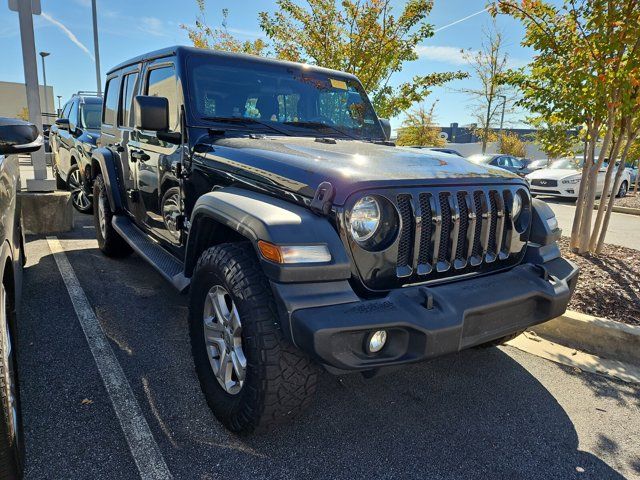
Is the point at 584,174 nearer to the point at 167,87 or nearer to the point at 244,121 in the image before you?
the point at 244,121

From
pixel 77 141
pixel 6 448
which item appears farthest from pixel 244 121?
pixel 77 141

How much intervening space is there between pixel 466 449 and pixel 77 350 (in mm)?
2552

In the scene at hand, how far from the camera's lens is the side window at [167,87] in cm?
328

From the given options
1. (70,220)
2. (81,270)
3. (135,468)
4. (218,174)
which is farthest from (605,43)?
(70,220)

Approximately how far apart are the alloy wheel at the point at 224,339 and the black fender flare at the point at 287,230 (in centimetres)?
39

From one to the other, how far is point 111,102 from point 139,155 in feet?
4.74

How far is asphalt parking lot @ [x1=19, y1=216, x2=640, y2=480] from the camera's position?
2.17 meters

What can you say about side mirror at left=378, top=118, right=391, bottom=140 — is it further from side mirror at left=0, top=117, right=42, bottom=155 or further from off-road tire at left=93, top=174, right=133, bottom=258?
off-road tire at left=93, top=174, right=133, bottom=258

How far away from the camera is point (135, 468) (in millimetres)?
2094

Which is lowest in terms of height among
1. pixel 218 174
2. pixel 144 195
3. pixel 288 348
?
pixel 288 348

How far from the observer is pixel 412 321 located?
193cm

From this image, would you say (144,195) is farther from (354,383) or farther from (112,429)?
(354,383)

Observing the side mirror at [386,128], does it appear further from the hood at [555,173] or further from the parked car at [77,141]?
the hood at [555,173]

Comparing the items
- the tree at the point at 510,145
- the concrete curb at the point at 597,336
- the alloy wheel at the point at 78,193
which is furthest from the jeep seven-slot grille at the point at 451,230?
the tree at the point at 510,145
